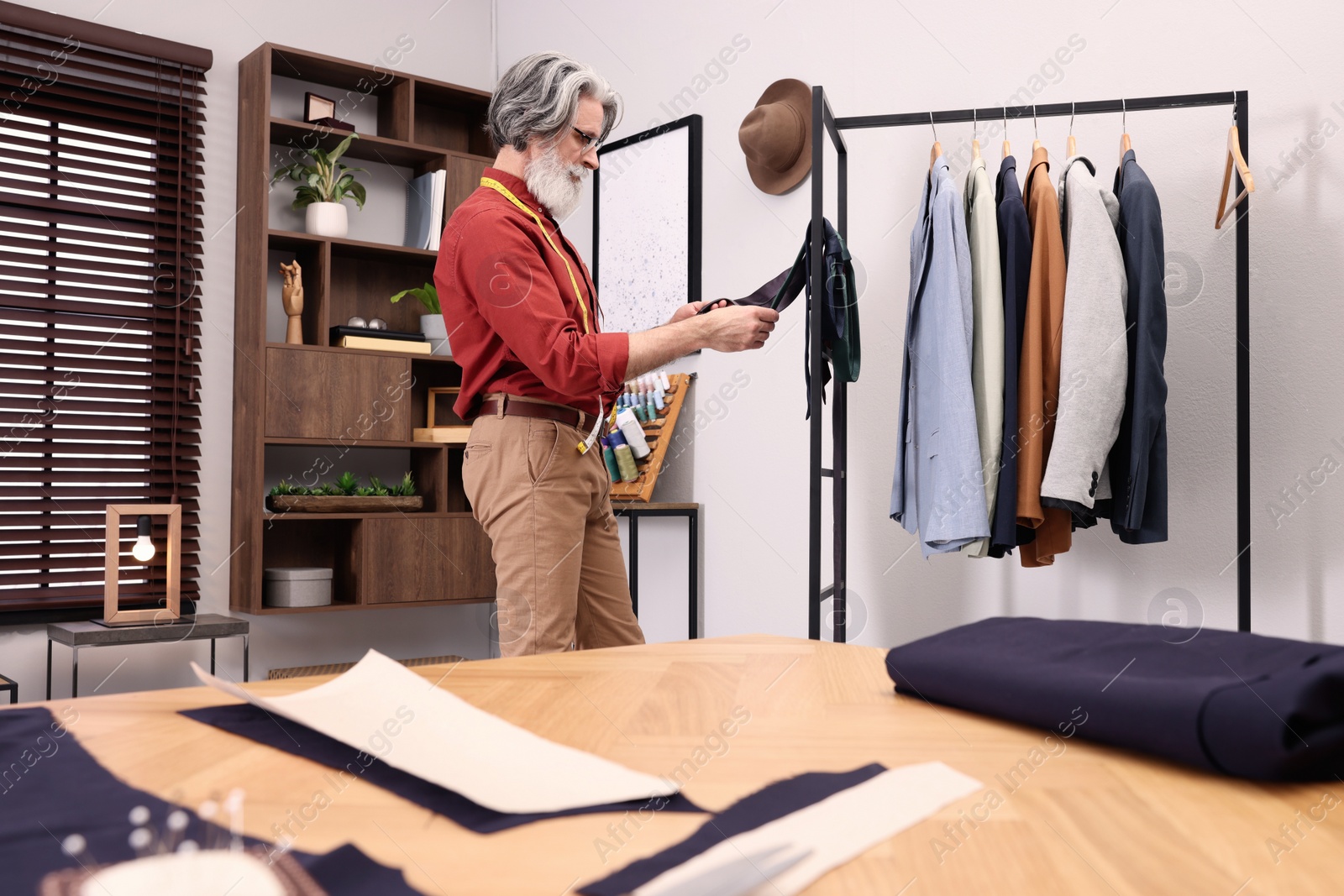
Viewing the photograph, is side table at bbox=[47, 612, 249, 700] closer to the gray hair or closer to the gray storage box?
the gray storage box

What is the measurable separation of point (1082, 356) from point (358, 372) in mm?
2433

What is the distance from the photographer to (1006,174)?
2080mm

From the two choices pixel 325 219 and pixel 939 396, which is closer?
pixel 939 396

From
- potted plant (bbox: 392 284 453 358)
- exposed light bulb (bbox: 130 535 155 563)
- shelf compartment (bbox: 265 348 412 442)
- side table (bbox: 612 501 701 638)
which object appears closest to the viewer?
side table (bbox: 612 501 701 638)

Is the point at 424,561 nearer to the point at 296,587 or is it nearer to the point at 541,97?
the point at 296,587

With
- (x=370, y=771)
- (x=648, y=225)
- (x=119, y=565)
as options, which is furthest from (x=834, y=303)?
(x=119, y=565)

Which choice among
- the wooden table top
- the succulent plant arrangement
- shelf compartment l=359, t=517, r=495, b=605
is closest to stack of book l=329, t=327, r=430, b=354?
the succulent plant arrangement

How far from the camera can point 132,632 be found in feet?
9.72

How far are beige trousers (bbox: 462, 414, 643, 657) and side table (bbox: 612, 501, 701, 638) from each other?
3.21 ft

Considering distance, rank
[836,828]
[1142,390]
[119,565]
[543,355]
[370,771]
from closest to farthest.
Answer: [836,828] < [370,771] < [543,355] < [1142,390] < [119,565]

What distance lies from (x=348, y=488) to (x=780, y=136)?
1842 mm

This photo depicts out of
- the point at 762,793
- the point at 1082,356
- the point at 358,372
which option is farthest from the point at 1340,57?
the point at 358,372

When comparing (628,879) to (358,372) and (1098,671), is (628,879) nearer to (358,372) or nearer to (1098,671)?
(1098,671)

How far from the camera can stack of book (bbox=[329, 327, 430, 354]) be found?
3.51m
